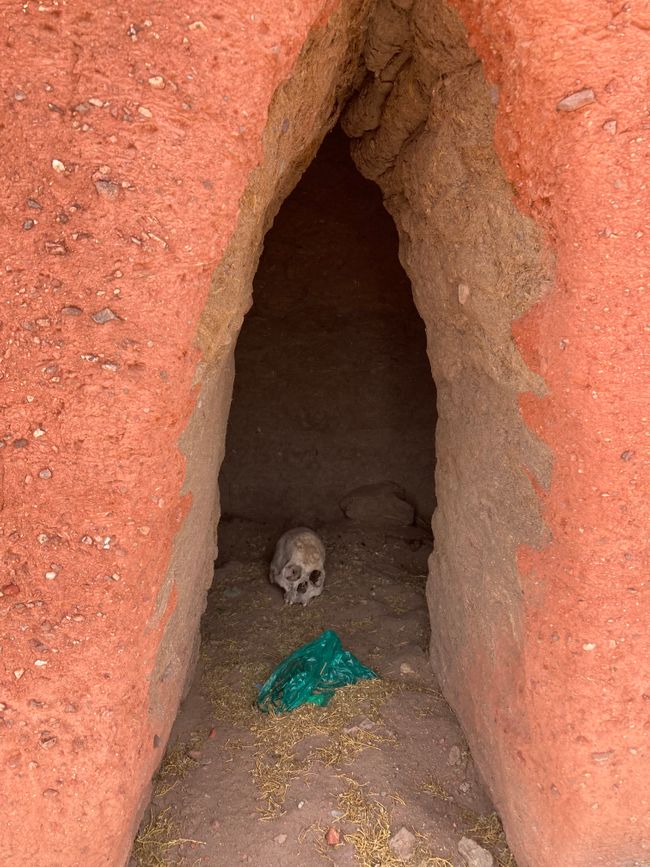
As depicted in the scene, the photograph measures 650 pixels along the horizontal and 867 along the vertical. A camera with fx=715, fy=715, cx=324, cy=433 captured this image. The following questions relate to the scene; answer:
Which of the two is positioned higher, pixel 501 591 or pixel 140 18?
pixel 140 18

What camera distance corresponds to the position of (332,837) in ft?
6.40

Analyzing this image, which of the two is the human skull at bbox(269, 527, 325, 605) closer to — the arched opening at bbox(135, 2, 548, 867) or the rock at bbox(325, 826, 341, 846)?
the arched opening at bbox(135, 2, 548, 867)

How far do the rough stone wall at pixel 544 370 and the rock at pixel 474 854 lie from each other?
96mm

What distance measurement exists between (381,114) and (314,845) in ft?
7.24

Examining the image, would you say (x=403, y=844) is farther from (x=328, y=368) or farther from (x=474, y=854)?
(x=328, y=368)

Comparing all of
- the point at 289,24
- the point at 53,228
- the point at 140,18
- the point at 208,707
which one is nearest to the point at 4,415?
the point at 53,228

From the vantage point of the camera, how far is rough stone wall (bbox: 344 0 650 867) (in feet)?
4.86

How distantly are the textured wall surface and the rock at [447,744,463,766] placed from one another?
0.30 m

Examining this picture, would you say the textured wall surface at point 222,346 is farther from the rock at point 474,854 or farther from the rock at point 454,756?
the rock at point 454,756

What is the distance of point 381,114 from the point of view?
2338 mm

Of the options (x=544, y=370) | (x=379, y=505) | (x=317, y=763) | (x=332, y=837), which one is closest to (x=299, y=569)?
(x=379, y=505)

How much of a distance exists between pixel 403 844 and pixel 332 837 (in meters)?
0.19

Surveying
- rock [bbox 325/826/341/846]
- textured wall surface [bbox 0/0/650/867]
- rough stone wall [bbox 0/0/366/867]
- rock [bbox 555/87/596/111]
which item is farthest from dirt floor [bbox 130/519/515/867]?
rock [bbox 555/87/596/111]

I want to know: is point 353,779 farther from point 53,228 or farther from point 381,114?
point 381,114
